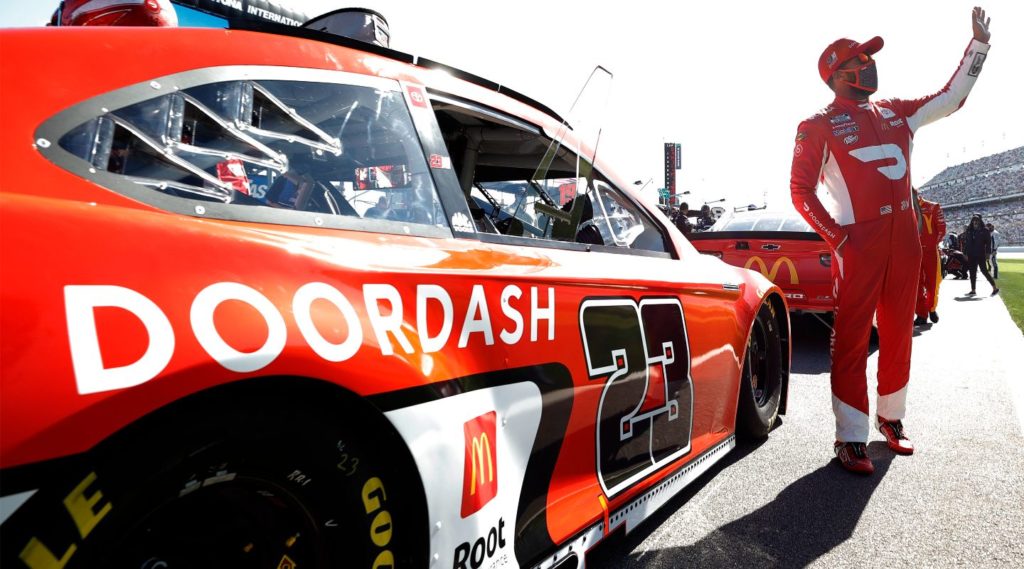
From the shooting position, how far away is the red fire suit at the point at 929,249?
6.46 meters

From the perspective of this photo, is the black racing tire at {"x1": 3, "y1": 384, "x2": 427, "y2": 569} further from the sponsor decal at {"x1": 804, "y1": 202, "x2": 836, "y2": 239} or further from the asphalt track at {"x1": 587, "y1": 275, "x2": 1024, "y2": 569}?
the sponsor decal at {"x1": 804, "y1": 202, "x2": 836, "y2": 239}

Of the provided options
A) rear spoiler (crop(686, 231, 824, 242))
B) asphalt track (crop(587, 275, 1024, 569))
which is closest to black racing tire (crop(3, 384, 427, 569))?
asphalt track (crop(587, 275, 1024, 569))

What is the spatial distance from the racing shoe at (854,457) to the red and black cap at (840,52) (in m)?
1.83

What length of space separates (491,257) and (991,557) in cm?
195

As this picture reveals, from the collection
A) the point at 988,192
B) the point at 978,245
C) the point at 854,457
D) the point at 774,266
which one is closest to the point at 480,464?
the point at 854,457

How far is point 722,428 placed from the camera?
2553 millimetres

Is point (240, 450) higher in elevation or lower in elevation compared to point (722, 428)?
higher

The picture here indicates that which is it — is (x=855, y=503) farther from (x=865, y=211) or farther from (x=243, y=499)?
(x=243, y=499)

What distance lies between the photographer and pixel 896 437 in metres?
2.99

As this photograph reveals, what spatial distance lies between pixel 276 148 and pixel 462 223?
1.57 feet

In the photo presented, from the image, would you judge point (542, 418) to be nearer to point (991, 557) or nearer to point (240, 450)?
point (240, 450)

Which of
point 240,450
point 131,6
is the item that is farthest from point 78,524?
point 131,6

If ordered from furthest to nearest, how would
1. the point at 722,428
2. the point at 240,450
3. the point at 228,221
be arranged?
the point at 722,428 → the point at 228,221 → the point at 240,450

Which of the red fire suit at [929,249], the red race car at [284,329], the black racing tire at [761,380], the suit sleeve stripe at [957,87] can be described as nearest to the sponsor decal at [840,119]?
the suit sleeve stripe at [957,87]
